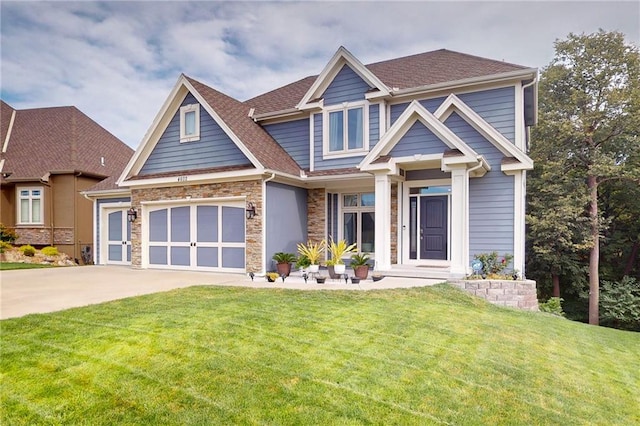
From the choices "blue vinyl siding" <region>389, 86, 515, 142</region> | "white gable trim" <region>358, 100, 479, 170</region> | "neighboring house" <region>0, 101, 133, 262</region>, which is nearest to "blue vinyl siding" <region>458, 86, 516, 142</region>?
"blue vinyl siding" <region>389, 86, 515, 142</region>

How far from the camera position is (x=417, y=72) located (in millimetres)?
13258

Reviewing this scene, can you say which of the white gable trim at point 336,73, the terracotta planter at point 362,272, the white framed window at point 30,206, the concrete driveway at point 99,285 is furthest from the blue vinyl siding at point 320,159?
the white framed window at point 30,206

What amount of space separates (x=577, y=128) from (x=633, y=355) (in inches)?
514

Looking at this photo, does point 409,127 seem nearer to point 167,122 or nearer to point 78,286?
point 167,122

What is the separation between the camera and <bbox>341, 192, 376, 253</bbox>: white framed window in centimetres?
1267

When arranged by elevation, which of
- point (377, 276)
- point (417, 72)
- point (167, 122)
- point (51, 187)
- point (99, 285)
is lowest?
point (99, 285)

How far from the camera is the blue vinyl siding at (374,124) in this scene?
1214cm

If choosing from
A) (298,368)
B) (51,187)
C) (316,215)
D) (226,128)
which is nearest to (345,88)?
(226,128)

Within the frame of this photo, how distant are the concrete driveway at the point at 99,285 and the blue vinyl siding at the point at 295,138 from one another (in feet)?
15.2

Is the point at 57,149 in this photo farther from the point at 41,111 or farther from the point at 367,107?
the point at 367,107

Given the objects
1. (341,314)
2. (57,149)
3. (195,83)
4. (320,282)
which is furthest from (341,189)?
(57,149)

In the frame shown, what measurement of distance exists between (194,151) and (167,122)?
5.15ft

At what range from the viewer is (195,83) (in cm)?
1255

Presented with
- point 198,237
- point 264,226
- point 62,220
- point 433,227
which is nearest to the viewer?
point 264,226
